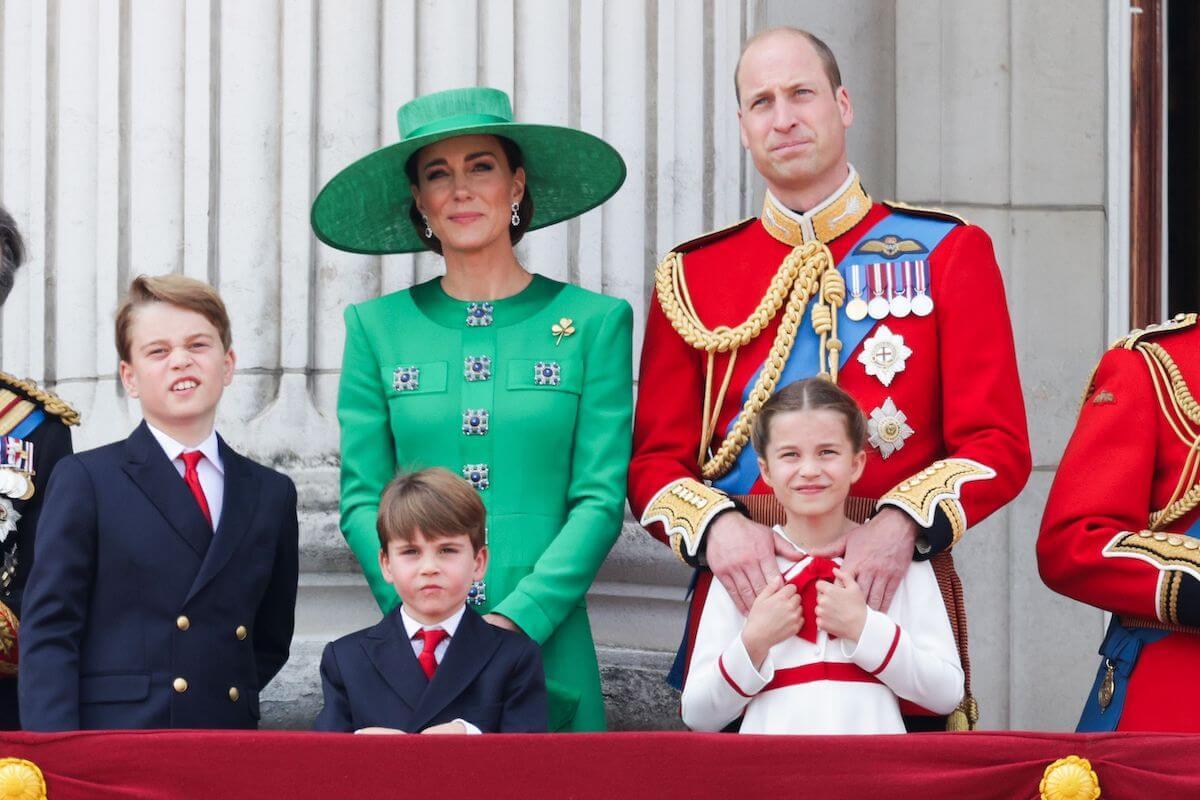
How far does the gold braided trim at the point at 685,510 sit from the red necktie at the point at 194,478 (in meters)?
0.82

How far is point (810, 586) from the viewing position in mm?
3797

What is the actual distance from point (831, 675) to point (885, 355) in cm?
68

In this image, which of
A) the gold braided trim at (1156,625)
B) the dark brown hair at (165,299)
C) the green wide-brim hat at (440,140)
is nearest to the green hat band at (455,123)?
the green wide-brim hat at (440,140)

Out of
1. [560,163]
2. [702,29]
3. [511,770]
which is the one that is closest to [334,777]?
[511,770]

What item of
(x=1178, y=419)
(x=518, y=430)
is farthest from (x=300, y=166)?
(x=1178, y=419)

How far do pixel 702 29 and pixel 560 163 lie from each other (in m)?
1.01

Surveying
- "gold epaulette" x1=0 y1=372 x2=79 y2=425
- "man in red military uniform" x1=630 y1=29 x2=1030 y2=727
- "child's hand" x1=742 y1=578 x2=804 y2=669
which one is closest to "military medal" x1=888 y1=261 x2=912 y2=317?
"man in red military uniform" x1=630 y1=29 x2=1030 y2=727

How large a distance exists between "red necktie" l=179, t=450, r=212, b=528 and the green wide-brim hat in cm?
74

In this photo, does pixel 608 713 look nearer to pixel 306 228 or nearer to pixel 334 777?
pixel 306 228

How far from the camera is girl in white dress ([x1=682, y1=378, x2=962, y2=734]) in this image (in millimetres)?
3727

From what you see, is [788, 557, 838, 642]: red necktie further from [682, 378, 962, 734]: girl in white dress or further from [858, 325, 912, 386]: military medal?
[858, 325, 912, 386]: military medal

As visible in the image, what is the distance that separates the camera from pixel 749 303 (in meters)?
4.30

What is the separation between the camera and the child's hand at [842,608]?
3713 millimetres

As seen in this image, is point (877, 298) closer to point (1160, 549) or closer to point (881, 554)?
point (881, 554)
